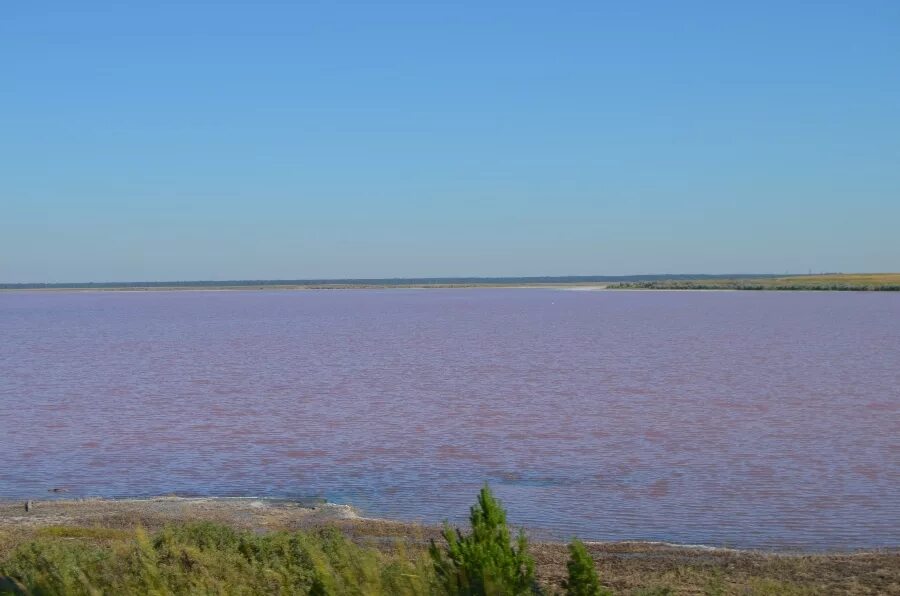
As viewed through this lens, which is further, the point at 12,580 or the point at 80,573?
the point at 12,580

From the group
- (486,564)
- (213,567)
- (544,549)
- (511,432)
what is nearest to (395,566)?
(486,564)

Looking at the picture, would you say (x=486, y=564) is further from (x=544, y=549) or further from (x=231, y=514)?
(x=231, y=514)

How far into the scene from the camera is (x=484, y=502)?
876 cm

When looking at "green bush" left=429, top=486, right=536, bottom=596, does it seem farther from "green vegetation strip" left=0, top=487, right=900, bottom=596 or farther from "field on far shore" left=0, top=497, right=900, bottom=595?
"field on far shore" left=0, top=497, right=900, bottom=595

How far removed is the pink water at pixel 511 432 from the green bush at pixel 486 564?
5676 millimetres

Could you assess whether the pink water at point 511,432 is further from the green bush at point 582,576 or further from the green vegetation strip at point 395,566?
the green bush at point 582,576

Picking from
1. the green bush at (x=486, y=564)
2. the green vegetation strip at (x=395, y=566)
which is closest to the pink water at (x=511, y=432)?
the green vegetation strip at (x=395, y=566)

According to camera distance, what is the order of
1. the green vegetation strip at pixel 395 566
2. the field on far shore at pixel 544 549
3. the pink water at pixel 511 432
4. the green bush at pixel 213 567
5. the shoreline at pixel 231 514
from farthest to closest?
the pink water at pixel 511 432 < the shoreline at pixel 231 514 < the field on far shore at pixel 544 549 < the green bush at pixel 213 567 < the green vegetation strip at pixel 395 566

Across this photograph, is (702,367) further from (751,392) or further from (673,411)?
(673,411)

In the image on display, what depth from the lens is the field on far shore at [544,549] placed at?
10.8m

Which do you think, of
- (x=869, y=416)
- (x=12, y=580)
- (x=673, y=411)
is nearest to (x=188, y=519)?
(x=12, y=580)

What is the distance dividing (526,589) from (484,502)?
0.77 metres

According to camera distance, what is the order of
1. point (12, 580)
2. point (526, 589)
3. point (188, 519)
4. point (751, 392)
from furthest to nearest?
point (751, 392) < point (188, 519) < point (12, 580) < point (526, 589)

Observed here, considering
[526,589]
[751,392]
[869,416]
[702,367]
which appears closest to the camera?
[526,589]
